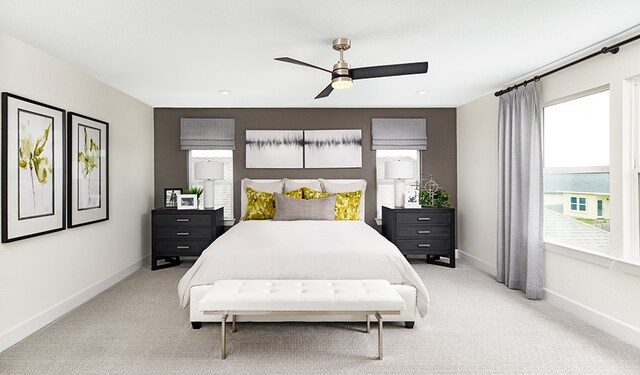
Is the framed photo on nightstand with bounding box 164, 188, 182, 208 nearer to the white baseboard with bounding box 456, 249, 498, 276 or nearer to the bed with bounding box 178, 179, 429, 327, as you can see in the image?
the bed with bounding box 178, 179, 429, 327

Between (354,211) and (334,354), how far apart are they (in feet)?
8.91

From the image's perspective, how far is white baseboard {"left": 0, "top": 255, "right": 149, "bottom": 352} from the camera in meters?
2.90

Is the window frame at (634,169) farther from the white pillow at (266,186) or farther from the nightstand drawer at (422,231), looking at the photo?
the white pillow at (266,186)

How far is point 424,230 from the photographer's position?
17.6 feet

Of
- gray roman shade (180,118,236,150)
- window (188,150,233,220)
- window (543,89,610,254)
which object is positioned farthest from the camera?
window (188,150,233,220)

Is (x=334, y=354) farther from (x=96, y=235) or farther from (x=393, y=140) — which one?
(x=393, y=140)

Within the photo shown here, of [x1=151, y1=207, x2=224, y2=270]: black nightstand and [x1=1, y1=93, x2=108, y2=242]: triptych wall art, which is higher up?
[x1=1, y1=93, x2=108, y2=242]: triptych wall art

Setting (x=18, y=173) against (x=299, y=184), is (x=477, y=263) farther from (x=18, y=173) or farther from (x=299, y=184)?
(x=18, y=173)

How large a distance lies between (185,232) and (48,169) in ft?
6.67

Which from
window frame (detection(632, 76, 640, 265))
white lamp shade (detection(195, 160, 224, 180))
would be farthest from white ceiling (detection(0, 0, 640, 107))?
white lamp shade (detection(195, 160, 224, 180))

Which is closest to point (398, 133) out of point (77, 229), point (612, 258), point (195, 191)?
point (195, 191)

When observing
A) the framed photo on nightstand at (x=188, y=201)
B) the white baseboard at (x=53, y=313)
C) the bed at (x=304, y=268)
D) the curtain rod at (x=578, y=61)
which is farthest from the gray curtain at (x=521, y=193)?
the white baseboard at (x=53, y=313)

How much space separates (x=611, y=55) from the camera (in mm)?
3137

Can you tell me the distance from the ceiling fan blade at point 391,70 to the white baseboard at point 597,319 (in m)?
2.45
